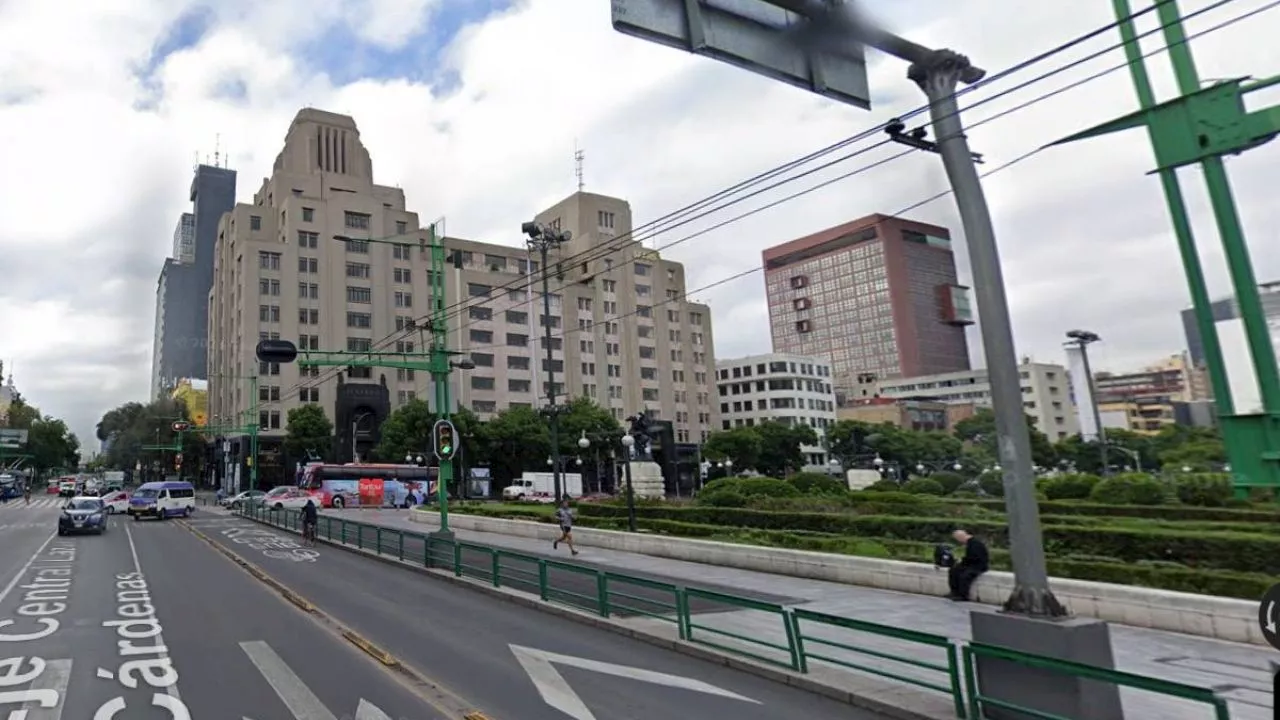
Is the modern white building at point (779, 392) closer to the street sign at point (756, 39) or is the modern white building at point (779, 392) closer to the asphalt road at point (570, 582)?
the asphalt road at point (570, 582)

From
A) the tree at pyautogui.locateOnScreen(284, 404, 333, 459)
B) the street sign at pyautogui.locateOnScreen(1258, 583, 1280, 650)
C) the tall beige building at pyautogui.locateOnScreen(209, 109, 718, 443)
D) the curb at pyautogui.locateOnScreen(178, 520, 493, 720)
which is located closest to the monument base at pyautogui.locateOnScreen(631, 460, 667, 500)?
the curb at pyautogui.locateOnScreen(178, 520, 493, 720)

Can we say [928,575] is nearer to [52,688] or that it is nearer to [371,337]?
[52,688]

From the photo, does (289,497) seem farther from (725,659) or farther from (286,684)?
(725,659)

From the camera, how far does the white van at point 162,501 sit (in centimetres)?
4272

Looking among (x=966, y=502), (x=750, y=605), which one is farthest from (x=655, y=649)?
(x=966, y=502)

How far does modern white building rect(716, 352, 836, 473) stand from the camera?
10956cm

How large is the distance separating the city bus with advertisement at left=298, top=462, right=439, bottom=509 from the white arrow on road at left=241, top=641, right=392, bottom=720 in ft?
145

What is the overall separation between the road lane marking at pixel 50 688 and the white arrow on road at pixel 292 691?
73.6 inches

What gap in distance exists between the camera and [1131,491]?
953 inches

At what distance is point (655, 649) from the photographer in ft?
33.7

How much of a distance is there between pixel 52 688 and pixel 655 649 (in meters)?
6.90

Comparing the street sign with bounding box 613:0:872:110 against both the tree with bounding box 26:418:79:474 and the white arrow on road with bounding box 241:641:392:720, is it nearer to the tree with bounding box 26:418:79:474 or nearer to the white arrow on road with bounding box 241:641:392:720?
the white arrow on road with bounding box 241:641:392:720

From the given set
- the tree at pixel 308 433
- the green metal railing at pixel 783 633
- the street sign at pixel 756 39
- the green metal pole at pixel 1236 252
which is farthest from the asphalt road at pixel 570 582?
the tree at pixel 308 433

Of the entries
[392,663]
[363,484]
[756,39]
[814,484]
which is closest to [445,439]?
[392,663]
